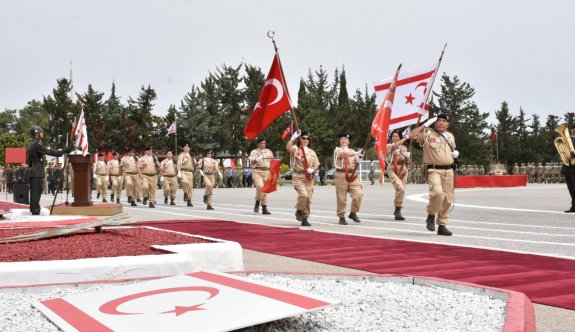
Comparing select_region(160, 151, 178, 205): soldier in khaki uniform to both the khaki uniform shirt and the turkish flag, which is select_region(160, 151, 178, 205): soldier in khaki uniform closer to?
the turkish flag

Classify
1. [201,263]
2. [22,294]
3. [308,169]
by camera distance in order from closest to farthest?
[22,294], [201,263], [308,169]

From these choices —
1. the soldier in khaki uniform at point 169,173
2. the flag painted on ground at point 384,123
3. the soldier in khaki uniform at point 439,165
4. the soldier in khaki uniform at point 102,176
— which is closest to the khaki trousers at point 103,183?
the soldier in khaki uniform at point 102,176

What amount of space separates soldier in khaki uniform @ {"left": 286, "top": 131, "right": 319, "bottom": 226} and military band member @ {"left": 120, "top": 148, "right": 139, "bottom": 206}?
1069 cm

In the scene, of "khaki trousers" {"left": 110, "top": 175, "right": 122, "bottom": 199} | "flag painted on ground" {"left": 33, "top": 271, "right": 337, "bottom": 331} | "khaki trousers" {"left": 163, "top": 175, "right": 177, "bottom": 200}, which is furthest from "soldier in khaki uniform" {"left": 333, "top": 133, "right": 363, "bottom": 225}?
"khaki trousers" {"left": 110, "top": 175, "right": 122, "bottom": 199}

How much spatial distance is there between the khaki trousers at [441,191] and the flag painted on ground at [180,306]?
6596 millimetres

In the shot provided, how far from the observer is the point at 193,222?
13.7m

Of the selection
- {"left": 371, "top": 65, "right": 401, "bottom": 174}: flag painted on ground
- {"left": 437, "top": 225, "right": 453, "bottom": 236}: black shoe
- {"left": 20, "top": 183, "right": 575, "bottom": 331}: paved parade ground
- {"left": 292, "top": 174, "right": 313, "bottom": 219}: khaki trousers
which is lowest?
{"left": 20, "top": 183, "right": 575, "bottom": 331}: paved parade ground

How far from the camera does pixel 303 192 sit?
13.4m

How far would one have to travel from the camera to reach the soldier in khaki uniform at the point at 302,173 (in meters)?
13.3

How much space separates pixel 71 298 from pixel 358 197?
969 cm

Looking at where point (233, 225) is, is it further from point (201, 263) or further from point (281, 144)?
point (281, 144)

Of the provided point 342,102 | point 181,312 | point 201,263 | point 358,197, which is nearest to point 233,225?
point 358,197

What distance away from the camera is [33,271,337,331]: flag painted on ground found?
12.9ft

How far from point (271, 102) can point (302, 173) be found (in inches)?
74.4
